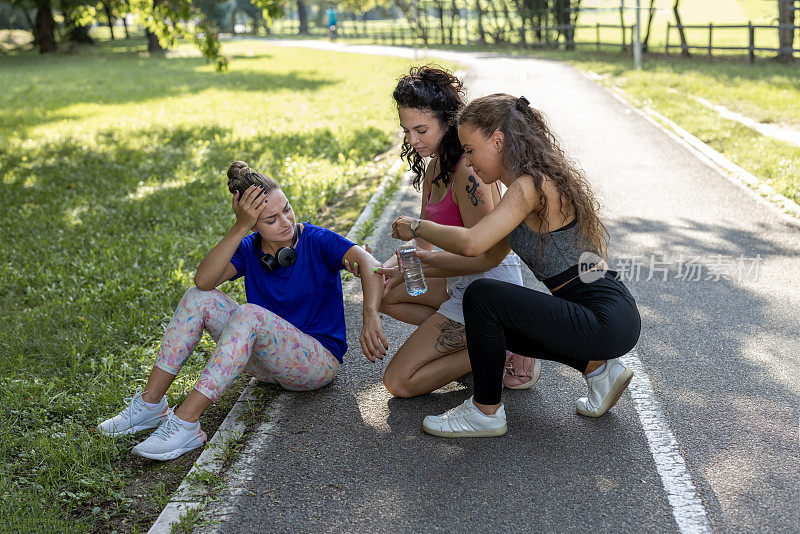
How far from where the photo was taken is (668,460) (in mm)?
3785

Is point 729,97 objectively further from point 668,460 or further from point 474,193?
point 668,460

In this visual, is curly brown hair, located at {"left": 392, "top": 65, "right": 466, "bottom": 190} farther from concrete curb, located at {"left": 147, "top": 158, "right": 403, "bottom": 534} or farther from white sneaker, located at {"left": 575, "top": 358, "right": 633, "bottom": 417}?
concrete curb, located at {"left": 147, "top": 158, "right": 403, "bottom": 534}

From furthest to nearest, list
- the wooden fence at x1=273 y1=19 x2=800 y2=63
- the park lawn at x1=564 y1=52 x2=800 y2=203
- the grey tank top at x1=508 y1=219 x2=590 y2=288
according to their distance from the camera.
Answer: the wooden fence at x1=273 y1=19 x2=800 y2=63 < the park lawn at x1=564 y1=52 x2=800 y2=203 < the grey tank top at x1=508 y1=219 x2=590 y2=288

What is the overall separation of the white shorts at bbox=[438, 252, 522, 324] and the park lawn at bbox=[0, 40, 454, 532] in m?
1.41

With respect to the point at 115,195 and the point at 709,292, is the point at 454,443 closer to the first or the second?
the point at 709,292

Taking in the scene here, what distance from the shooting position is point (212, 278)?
4141 mm

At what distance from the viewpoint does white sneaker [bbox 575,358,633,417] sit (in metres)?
4.05

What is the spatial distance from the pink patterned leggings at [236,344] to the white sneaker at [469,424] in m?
0.73

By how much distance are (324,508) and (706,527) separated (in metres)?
1.61

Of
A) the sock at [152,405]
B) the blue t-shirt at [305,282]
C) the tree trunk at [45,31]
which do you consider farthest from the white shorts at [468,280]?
the tree trunk at [45,31]

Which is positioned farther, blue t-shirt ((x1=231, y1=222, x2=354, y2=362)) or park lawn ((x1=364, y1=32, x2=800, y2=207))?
park lawn ((x1=364, y1=32, x2=800, y2=207))

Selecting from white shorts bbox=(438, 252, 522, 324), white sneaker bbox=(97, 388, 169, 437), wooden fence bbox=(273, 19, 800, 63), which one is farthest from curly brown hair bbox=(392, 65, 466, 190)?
wooden fence bbox=(273, 19, 800, 63)

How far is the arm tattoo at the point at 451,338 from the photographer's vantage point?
4.35 meters

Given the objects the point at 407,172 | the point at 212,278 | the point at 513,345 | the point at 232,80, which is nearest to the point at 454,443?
the point at 513,345
